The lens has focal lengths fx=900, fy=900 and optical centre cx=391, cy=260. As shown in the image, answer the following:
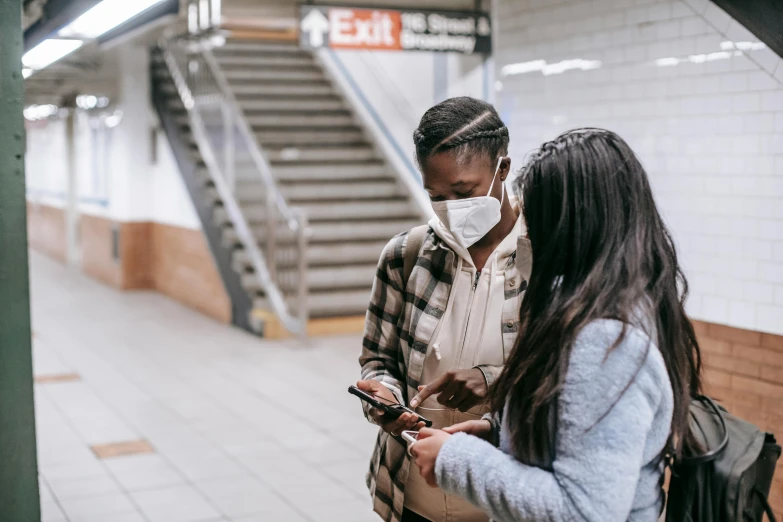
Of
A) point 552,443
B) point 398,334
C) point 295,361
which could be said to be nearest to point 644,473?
point 552,443

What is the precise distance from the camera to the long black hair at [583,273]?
1297 millimetres

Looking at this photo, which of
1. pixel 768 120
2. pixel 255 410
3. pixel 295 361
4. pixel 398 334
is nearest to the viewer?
pixel 398 334

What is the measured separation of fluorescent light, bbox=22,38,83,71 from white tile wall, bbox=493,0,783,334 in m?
3.17

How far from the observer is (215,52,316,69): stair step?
39.8 feet

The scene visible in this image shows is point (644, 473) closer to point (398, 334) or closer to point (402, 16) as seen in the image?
point (398, 334)

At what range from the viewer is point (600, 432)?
48.9 inches

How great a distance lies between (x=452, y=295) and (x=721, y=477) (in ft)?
2.32

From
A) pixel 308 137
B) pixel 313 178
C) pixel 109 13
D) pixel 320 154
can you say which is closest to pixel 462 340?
pixel 109 13

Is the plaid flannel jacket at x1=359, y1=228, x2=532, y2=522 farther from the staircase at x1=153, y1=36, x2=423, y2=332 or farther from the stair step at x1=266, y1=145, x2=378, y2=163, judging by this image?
the stair step at x1=266, y1=145, x2=378, y2=163

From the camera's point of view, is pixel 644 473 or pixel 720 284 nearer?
pixel 644 473

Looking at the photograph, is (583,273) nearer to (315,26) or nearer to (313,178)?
(315,26)

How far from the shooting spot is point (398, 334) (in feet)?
6.78

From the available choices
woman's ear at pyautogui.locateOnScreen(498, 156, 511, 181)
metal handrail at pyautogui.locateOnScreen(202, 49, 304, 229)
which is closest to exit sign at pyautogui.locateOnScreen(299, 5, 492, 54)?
metal handrail at pyautogui.locateOnScreen(202, 49, 304, 229)

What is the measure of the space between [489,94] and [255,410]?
3553 mm
